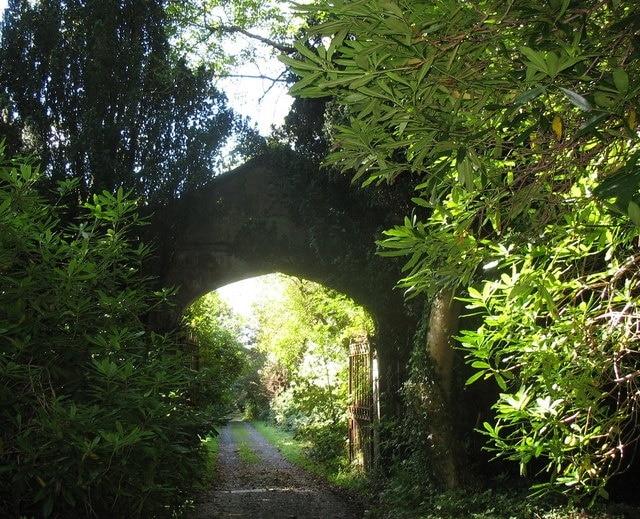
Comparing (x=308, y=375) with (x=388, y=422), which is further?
(x=308, y=375)

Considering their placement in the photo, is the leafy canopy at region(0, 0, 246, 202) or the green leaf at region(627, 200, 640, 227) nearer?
the green leaf at region(627, 200, 640, 227)

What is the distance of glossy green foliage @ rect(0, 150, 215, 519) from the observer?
2.52 m

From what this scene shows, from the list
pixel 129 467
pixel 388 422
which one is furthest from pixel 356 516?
pixel 129 467

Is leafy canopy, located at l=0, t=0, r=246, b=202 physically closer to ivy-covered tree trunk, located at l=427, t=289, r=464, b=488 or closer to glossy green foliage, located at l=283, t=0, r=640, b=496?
ivy-covered tree trunk, located at l=427, t=289, r=464, b=488

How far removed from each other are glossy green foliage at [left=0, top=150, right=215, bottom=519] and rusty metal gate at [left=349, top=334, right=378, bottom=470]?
21.7 ft

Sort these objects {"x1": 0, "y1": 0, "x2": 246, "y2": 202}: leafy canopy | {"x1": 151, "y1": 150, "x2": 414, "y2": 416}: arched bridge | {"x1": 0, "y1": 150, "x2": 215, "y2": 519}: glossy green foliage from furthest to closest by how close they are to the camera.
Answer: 1. {"x1": 151, "y1": 150, "x2": 414, "y2": 416}: arched bridge
2. {"x1": 0, "y1": 0, "x2": 246, "y2": 202}: leafy canopy
3. {"x1": 0, "y1": 150, "x2": 215, "y2": 519}: glossy green foliage

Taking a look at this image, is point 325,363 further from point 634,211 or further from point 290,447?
point 634,211

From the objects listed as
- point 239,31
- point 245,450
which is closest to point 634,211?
point 239,31

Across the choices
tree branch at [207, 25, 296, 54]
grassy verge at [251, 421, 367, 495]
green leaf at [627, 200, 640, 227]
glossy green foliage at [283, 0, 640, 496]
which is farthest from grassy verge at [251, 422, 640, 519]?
tree branch at [207, 25, 296, 54]

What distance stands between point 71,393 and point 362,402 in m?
7.89

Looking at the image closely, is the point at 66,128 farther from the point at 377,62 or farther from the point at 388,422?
the point at 377,62

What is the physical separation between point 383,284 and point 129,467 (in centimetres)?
683

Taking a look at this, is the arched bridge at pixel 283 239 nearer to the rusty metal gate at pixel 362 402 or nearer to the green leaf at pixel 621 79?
the rusty metal gate at pixel 362 402

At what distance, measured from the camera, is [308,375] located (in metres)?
14.8
